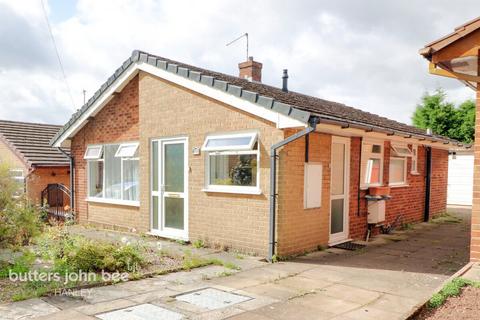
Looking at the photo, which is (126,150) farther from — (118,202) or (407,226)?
(407,226)

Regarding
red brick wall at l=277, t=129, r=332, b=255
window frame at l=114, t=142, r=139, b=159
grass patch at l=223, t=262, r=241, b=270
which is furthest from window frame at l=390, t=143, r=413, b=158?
window frame at l=114, t=142, r=139, b=159

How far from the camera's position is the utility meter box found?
954 centimetres

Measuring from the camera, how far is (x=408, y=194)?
11.7m

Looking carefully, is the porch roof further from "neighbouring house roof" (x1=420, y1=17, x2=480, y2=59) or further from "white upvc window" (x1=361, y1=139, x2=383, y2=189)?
"white upvc window" (x1=361, y1=139, x2=383, y2=189)

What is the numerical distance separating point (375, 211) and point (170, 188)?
504cm

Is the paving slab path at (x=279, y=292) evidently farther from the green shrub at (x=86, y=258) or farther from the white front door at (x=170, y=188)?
the white front door at (x=170, y=188)

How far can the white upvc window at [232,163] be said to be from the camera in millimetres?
7551

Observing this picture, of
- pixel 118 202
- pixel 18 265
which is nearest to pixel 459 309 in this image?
pixel 18 265

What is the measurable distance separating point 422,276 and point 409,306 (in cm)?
169

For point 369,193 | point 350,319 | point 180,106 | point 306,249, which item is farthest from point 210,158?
point 350,319

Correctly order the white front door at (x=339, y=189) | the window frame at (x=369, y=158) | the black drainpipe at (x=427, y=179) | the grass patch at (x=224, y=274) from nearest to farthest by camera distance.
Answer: the grass patch at (x=224, y=274)
the white front door at (x=339, y=189)
the window frame at (x=369, y=158)
the black drainpipe at (x=427, y=179)

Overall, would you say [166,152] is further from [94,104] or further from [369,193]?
[369,193]

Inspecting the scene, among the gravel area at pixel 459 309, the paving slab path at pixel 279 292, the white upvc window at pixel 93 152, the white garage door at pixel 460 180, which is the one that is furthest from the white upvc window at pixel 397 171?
the white garage door at pixel 460 180

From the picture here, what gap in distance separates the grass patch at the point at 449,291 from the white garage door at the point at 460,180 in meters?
16.1
